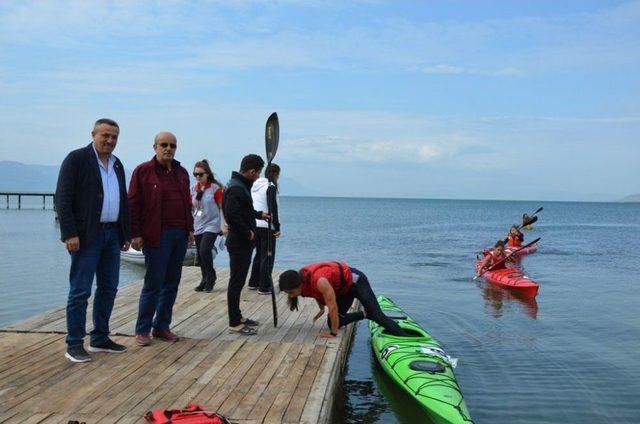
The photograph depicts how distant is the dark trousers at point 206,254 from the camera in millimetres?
9477

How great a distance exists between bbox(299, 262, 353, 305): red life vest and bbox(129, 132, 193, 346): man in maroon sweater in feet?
4.84

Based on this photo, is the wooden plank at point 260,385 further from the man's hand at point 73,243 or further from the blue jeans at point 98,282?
the man's hand at point 73,243

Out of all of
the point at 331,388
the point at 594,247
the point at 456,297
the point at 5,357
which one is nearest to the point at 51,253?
the point at 456,297

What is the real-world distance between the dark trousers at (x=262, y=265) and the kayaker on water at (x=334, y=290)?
4.99ft

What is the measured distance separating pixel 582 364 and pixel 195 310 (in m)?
6.34

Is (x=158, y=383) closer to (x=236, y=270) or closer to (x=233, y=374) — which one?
(x=233, y=374)

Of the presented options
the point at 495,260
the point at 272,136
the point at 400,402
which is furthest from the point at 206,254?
the point at 495,260

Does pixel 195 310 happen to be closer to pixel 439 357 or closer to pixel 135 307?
pixel 135 307

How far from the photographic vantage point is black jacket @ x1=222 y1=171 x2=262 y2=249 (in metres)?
6.81

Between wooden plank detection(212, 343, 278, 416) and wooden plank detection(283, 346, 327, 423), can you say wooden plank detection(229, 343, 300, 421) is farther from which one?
wooden plank detection(283, 346, 327, 423)

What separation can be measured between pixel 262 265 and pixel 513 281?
932 cm

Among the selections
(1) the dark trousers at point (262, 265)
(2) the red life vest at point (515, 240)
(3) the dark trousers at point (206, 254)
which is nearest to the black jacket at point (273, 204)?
(1) the dark trousers at point (262, 265)

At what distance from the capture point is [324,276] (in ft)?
22.9

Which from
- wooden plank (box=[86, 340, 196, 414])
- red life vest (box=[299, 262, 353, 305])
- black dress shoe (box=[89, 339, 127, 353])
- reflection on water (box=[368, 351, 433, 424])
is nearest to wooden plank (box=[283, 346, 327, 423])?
red life vest (box=[299, 262, 353, 305])
